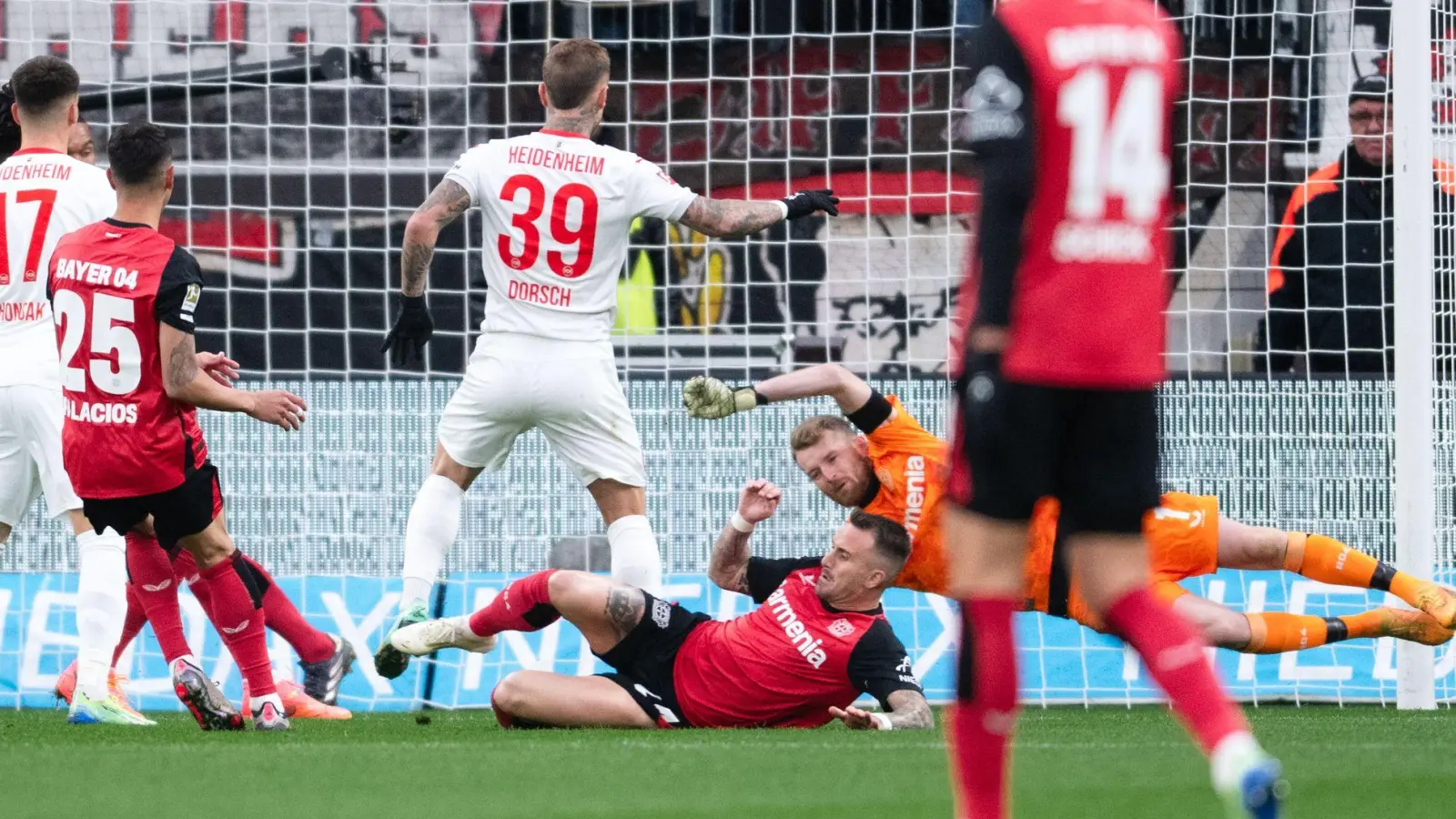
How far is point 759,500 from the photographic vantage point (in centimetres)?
659

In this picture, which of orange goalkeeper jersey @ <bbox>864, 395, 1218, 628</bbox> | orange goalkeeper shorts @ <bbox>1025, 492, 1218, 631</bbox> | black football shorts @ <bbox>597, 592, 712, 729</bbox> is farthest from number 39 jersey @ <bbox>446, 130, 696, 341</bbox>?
orange goalkeeper shorts @ <bbox>1025, 492, 1218, 631</bbox>

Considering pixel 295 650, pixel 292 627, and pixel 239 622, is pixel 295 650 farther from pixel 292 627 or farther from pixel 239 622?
pixel 239 622

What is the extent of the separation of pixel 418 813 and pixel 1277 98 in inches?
254

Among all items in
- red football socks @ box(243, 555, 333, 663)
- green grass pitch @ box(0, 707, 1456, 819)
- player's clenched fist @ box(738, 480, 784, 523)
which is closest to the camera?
green grass pitch @ box(0, 707, 1456, 819)

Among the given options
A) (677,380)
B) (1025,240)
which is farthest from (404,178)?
(1025,240)

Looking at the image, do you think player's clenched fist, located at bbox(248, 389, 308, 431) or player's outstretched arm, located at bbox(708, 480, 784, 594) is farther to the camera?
player's outstretched arm, located at bbox(708, 480, 784, 594)

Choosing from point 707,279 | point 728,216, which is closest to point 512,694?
point 728,216

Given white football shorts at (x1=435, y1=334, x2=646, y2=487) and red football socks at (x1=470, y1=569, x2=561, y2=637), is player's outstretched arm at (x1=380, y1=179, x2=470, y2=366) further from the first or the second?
red football socks at (x1=470, y1=569, x2=561, y2=637)

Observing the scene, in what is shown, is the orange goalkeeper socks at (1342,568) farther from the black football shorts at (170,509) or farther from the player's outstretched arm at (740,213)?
the black football shorts at (170,509)

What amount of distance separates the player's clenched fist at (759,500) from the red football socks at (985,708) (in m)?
3.20

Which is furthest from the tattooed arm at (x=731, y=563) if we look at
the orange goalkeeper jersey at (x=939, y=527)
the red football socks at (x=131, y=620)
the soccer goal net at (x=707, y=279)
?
the red football socks at (x=131, y=620)

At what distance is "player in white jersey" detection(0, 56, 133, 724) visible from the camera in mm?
6676

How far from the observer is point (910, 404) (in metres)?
8.55

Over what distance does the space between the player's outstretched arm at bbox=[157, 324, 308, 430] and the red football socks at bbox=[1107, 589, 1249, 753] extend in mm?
3136
